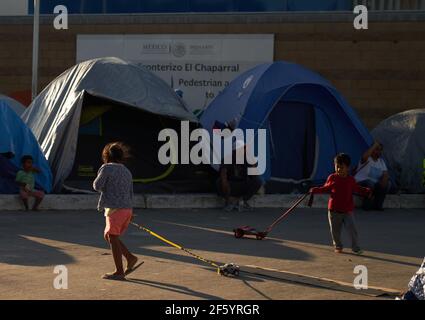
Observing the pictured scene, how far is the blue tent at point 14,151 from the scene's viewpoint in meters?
14.7

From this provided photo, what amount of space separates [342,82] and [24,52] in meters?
11.4

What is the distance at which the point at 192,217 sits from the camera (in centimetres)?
1388

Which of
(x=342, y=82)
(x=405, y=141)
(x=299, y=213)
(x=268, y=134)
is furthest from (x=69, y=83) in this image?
(x=342, y=82)

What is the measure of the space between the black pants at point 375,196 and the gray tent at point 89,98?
3.42 metres

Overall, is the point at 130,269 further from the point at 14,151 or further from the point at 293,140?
the point at 293,140

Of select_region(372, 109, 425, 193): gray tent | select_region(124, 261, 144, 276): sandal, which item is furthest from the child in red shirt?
select_region(372, 109, 425, 193): gray tent

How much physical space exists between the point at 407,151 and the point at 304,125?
2.18m

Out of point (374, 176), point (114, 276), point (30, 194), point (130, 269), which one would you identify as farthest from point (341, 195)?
point (30, 194)

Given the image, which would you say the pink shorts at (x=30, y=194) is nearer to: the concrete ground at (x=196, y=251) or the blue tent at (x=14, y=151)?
the concrete ground at (x=196, y=251)

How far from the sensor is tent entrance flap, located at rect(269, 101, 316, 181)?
54.1ft

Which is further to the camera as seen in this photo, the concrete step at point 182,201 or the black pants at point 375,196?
the black pants at point 375,196

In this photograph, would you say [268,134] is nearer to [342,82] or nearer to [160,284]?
[160,284]

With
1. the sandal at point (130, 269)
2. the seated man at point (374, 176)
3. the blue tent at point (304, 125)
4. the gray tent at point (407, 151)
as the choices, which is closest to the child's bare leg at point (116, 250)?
the sandal at point (130, 269)

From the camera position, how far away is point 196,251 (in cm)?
1041
